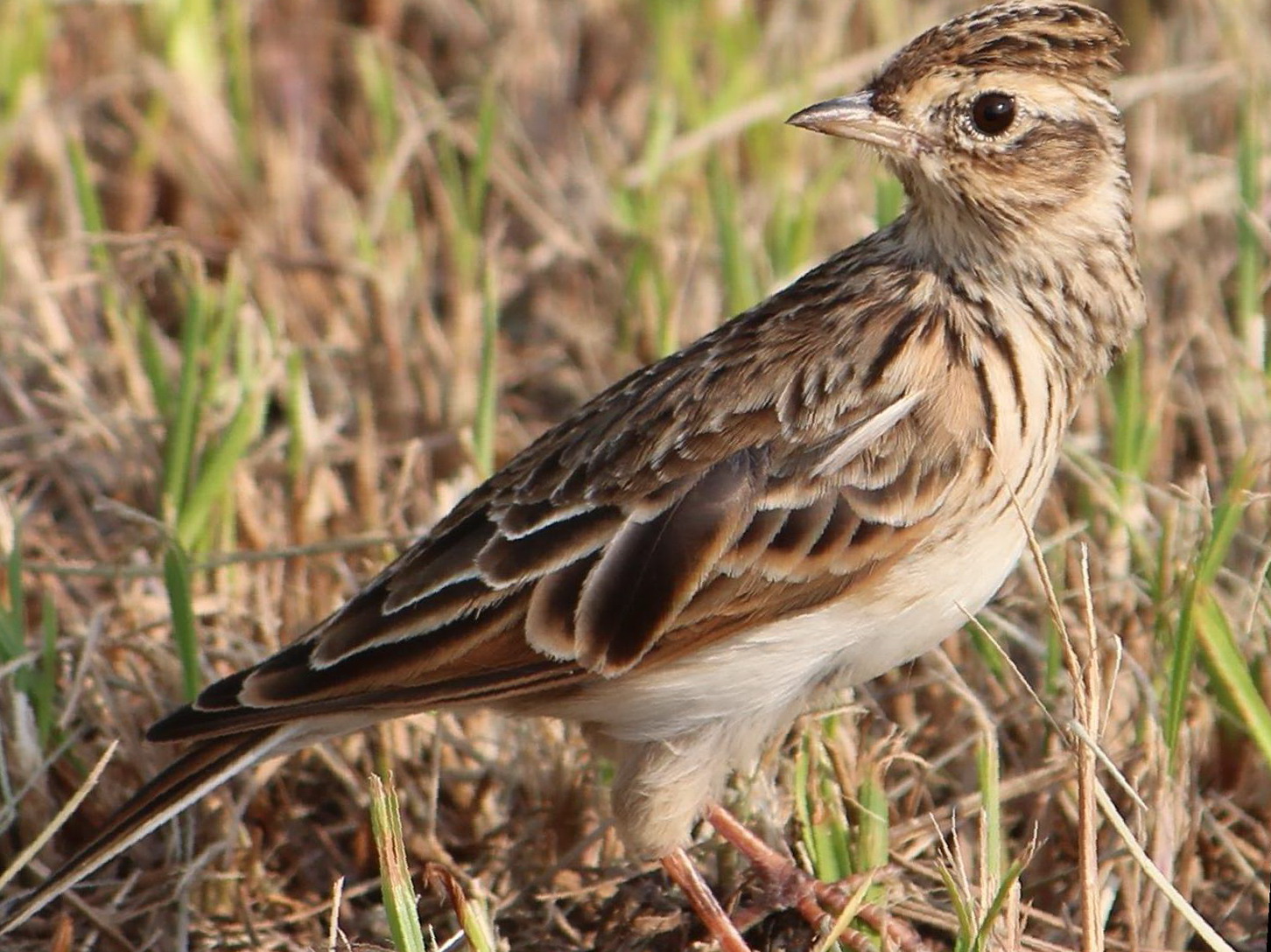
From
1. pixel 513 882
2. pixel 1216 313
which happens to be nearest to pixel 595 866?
pixel 513 882

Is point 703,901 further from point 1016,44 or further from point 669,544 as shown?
point 1016,44

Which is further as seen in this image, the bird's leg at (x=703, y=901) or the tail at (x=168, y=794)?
the bird's leg at (x=703, y=901)

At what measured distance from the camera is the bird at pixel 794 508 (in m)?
4.30

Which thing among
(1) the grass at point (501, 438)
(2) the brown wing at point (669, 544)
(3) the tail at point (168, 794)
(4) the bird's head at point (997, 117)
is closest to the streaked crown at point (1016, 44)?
(4) the bird's head at point (997, 117)

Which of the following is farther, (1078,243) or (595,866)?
(595,866)

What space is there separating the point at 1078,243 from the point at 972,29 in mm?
516

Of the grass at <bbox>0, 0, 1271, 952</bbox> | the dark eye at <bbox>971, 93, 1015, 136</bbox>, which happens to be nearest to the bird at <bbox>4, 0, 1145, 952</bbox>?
the dark eye at <bbox>971, 93, 1015, 136</bbox>

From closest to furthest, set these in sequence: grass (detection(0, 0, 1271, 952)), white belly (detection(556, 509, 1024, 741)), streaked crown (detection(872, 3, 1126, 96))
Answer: white belly (detection(556, 509, 1024, 741)) → streaked crown (detection(872, 3, 1126, 96)) → grass (detection(0, 0, 1271, 952))

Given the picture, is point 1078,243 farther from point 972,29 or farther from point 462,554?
point 462,554

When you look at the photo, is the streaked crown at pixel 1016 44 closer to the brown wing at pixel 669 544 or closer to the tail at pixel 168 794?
the brown wing at pixel 669 544

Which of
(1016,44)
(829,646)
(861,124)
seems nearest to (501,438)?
(861,124)

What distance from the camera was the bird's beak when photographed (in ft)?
14.7

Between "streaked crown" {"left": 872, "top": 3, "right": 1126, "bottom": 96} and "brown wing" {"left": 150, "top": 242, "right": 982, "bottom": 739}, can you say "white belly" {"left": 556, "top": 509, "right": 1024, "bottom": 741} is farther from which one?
"streaked crown" {"left": 872, "top": 3, "right": 1126, "bottom": 96}

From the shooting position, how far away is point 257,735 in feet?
14.6
